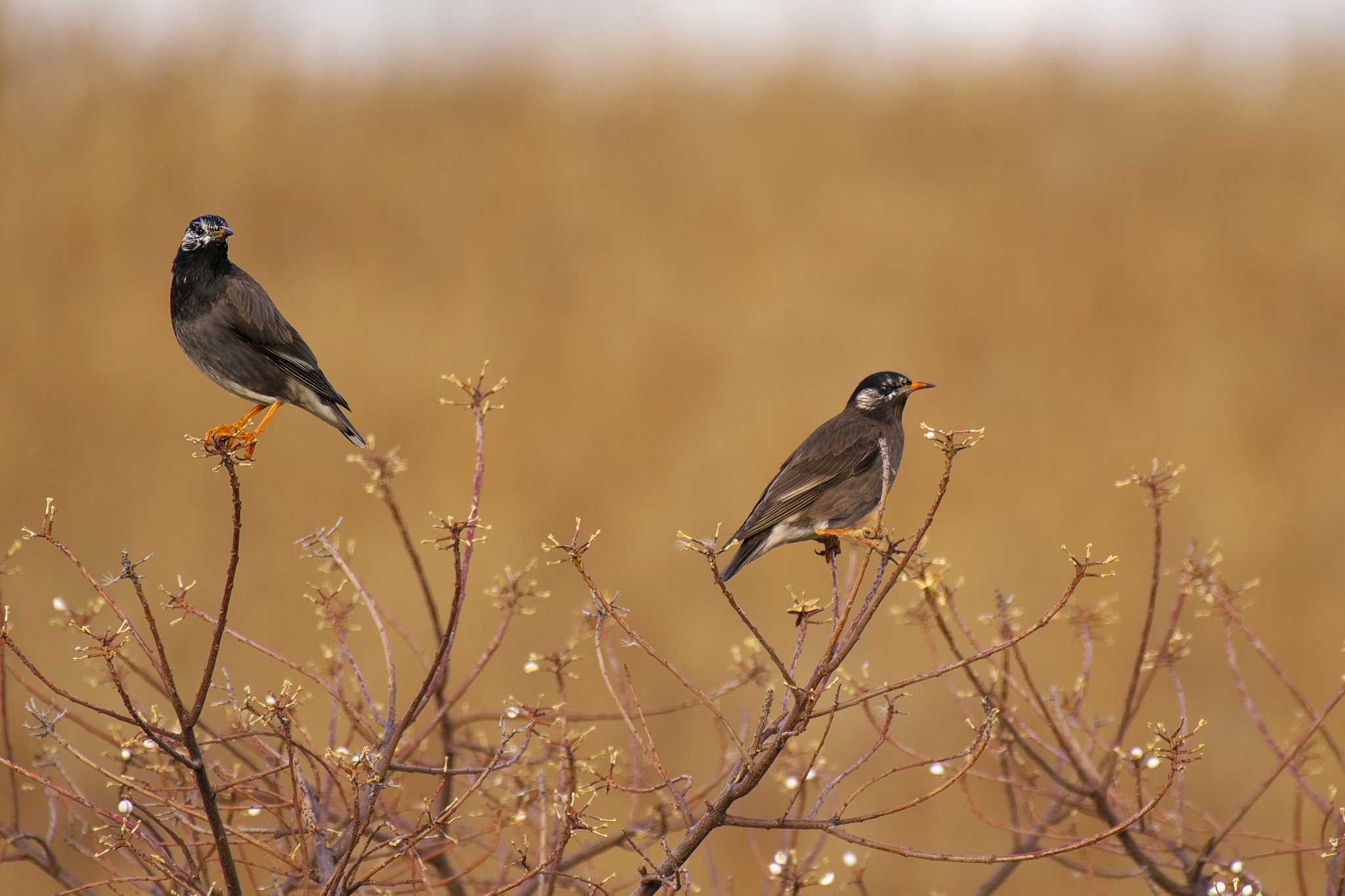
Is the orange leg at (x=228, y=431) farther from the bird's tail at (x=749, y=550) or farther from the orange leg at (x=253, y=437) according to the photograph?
the bird's tail at (x=749, y=550)

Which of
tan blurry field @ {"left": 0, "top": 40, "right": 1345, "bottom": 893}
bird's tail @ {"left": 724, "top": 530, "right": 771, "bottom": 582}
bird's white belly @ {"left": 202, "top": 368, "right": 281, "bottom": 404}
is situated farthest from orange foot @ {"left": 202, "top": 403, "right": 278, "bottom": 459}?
tan blurry field @ {"left": 0, "top": 40, "right": 1345, "bottom": 893}

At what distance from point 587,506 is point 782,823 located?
890 centimetres

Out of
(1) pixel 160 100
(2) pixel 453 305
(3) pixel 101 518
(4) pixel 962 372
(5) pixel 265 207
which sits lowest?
(3) pixel 101 518

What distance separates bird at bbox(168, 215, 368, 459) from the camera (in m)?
3.28

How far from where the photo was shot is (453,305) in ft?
40.3

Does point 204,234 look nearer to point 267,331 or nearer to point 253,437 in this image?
point 267,331

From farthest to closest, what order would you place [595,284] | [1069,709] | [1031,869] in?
[595,284]
[1031,869]
[1069,709]

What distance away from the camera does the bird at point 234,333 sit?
3.28 m

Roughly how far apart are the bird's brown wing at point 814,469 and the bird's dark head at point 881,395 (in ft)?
0.53

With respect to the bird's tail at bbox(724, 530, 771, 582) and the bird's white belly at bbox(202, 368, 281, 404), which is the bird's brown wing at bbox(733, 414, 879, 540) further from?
the bird's white belly at bbox(202, 368, 281, 404)

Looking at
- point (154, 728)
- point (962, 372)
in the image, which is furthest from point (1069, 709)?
point (962, 372)

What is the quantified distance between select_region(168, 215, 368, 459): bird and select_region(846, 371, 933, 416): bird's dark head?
8.88ft

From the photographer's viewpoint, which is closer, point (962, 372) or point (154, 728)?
point (154, 728)

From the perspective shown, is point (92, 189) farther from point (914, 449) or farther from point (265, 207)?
point (914, 449)
